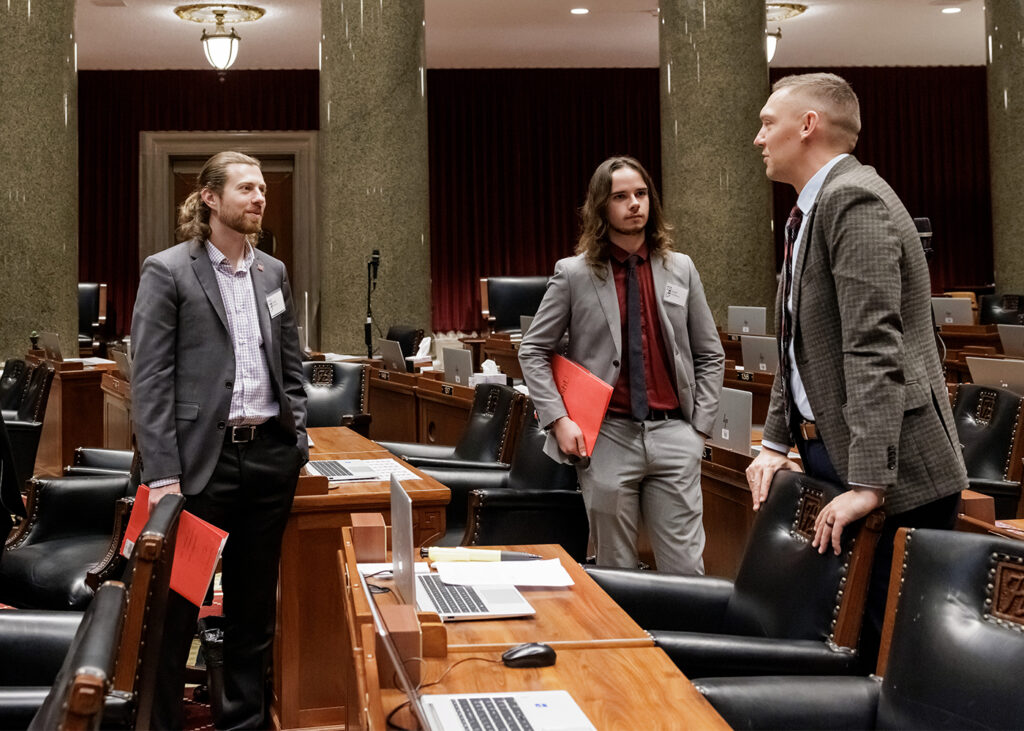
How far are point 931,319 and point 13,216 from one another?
6.19m

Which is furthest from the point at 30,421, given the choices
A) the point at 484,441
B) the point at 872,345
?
the point at 872,345

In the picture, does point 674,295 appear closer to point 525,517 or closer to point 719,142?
point 525,517

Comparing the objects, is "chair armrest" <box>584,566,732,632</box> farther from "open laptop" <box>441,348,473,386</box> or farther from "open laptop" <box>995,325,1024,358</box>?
"open laptop" <box>995,325,1024,358</box>

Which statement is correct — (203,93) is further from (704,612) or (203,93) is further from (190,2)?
(704,612)

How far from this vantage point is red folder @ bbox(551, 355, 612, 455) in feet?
9.92

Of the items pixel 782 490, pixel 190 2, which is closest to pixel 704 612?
pixel 782 490

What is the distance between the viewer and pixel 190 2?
10383mm

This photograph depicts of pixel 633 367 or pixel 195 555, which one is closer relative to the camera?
pixel 195 555

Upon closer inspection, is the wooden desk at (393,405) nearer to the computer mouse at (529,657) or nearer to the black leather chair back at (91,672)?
the computer mouse at (529,657)

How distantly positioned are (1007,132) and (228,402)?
752 cm

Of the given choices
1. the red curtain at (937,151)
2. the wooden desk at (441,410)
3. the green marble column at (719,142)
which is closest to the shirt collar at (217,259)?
the wooden desk at (441,410)

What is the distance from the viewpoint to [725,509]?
12.4 ft

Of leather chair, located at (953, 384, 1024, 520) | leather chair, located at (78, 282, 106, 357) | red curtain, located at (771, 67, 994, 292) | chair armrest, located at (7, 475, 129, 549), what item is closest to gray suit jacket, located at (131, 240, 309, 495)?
chair armrest, located at (7, 475, 129, 549)

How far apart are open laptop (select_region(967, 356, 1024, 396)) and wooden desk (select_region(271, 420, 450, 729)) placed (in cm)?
231
